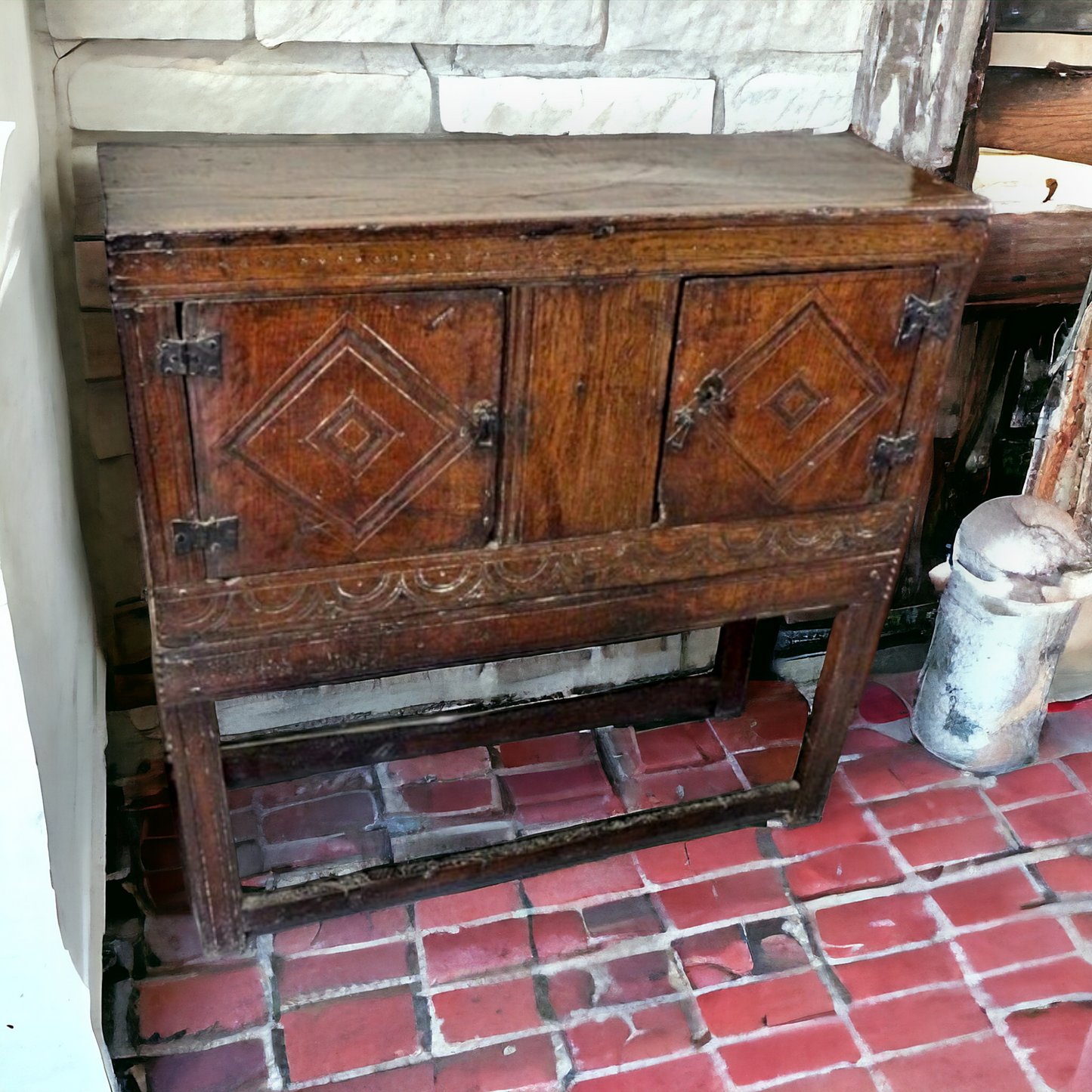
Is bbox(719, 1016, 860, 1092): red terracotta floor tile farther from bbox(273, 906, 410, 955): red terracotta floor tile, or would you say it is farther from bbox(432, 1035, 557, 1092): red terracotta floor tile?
bbox(273, 906, 410, 955): red terracotta floor tile

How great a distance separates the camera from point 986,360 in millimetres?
2615

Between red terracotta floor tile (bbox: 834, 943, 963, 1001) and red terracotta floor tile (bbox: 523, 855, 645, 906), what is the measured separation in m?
0.43

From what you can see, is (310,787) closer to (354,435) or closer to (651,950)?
(651,950)

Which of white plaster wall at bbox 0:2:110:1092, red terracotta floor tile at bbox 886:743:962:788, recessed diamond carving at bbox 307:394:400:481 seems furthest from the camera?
red terracotta floor tile at bbox 886:743:962:788

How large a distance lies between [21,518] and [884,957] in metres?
1.68

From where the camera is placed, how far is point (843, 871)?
232 cm

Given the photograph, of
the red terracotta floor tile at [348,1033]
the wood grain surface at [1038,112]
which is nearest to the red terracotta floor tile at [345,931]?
the red terracotta floor tile at [348,1033]

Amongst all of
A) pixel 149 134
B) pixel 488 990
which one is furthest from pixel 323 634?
pixel 149 134

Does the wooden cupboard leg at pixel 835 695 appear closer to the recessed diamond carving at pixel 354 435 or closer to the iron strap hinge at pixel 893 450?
the iron strap hinge at pixel 893 450

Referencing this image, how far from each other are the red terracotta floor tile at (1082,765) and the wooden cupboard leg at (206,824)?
185 centimetres

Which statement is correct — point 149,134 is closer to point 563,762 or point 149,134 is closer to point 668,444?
point 668,444

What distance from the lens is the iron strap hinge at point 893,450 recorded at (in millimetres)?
1857

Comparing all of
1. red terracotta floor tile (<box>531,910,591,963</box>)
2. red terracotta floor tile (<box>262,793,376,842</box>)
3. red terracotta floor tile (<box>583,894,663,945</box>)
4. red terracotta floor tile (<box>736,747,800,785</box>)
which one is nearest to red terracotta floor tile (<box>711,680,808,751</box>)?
red terracotta floor tile (<box>736,747,800,785</box>)

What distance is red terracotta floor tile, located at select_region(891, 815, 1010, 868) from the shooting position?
237 cm
